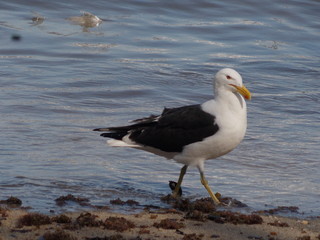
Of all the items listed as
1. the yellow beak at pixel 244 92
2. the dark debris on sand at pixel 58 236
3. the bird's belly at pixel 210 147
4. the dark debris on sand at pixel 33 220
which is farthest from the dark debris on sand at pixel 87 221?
the yellow beak at pixel 244 92

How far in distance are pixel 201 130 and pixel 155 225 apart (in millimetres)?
1414

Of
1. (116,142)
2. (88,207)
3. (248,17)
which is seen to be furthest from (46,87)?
(248,17)

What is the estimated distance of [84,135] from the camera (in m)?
9.35

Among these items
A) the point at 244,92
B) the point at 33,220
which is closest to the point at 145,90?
the point at 244,92

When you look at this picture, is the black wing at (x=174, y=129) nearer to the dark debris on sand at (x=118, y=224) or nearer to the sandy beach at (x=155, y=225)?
the sandy beach at (x=155, y=225)

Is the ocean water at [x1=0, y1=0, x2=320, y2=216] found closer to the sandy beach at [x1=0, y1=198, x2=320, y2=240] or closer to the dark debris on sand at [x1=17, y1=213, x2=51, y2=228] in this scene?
the sandy beach at [x1=0, y1=198, x2=320, y2=240]

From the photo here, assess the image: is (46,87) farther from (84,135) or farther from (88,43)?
(88,43)

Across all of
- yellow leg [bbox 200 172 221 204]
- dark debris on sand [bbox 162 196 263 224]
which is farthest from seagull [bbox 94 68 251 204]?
dark debris on sand [bbox 162 196 263 224]

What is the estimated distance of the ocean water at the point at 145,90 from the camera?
782 cm

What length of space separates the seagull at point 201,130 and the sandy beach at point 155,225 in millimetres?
643

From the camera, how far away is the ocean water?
782 centimetres

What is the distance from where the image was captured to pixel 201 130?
24.0 feet

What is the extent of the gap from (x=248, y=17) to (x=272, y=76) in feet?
17.0

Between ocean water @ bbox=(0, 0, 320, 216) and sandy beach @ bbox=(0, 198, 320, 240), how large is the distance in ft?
1.62
